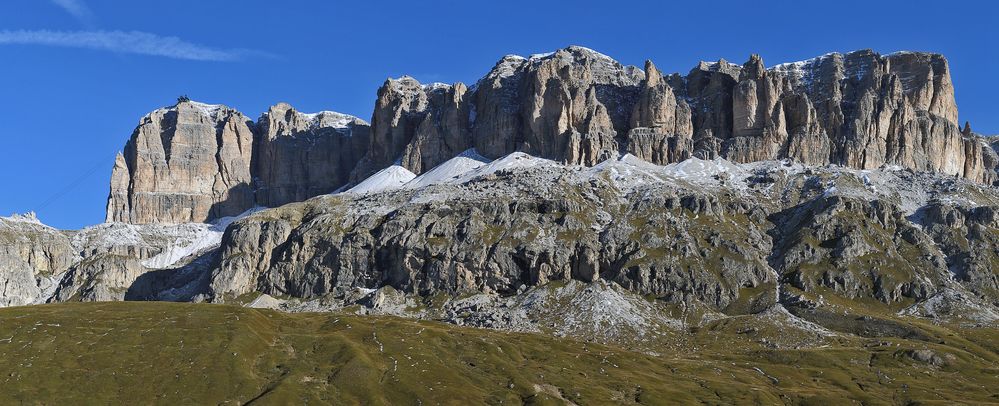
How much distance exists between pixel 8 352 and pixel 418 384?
80.3m

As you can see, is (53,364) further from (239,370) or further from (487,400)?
(487,400)

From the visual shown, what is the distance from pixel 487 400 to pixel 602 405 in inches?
906

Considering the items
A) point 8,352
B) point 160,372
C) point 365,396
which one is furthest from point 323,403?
point 8,352

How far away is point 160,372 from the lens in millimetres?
189250

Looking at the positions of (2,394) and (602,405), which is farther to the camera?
(602,405)

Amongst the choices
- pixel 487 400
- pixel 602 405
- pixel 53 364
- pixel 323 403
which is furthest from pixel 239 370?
pixel 602 405

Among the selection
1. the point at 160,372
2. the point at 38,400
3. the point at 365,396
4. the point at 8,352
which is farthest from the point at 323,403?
the point at 8,352

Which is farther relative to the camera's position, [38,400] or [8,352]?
[8,352]

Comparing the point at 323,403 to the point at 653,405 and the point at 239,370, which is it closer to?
the point at 239,370

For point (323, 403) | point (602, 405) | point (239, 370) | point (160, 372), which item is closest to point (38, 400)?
point (160, 372)

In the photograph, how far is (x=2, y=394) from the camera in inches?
6806

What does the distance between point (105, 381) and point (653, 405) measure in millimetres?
105805

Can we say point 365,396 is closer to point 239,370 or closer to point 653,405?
point 239,370

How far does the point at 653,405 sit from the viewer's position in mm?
199500
